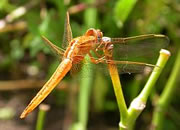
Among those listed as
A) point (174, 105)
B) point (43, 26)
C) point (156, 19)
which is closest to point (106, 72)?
point (43, 26)

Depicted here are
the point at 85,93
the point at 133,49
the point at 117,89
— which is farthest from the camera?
the point at 85,93

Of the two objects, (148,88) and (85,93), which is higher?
(148,88)

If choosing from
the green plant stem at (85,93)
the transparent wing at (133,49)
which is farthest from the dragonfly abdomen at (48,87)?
the green plant stem at (85,93)

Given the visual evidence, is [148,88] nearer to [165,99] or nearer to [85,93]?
[165,99]

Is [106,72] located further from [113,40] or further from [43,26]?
[43,26]

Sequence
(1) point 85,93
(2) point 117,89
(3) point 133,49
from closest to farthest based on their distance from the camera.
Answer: (2) point 117,89
(3) point 133,49
(1) point 85,93

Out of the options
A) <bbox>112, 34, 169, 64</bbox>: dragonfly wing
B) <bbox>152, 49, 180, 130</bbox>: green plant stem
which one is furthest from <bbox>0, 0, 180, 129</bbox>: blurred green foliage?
<bbox>112, 34, 169, 64</bbox>: dragonfly wing

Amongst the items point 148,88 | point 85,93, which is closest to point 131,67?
point 148,88

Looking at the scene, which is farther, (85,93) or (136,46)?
(85,93)

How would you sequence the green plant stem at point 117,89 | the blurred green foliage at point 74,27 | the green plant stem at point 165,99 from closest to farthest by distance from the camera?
1. the green plant stem at point 117,89
2. the green plant stem at point 165,99
3. the blurred green foliage at point 74,27

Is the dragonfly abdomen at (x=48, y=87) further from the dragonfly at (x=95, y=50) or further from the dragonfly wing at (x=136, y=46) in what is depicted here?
A: the dragonfly wing at (x=136, y=46)
